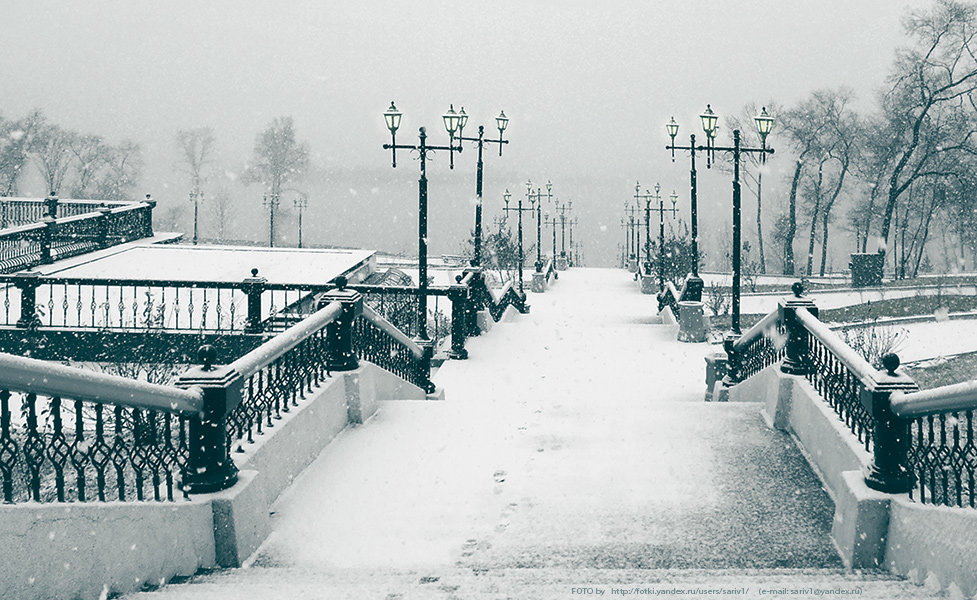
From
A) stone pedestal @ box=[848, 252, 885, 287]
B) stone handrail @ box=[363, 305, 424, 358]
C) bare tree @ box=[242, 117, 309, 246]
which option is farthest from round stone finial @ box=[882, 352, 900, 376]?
bare tree @ box=[242, 117, 309, 246]

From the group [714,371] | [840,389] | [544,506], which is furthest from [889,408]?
[714,371]

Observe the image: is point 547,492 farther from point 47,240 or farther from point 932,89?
point 932,89

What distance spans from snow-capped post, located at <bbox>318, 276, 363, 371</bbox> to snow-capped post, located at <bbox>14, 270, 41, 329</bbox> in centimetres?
1038

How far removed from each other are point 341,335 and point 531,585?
15.1 feet

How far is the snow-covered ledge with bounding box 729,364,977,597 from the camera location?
194 inches

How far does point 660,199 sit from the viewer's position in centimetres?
4419

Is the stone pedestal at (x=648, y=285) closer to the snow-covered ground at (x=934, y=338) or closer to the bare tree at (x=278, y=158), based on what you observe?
the snow-covered ground at (x=934, y=338)

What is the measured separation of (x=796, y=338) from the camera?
8.86 meters

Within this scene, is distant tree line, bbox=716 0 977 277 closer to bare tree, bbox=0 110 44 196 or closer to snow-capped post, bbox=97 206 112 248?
snow-capped post, bbox=97 206 112 248

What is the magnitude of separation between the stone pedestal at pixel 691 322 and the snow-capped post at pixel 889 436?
50.9ft

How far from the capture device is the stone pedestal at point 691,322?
21.4 meters

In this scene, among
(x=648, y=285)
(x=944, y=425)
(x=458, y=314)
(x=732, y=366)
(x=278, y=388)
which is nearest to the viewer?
(x=944, y=425)

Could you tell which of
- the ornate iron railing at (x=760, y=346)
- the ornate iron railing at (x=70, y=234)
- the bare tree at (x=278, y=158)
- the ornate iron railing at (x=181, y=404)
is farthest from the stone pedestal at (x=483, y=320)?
the bare tree at (x=278, y=158)

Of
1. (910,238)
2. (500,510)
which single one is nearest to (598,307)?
(500,510)
